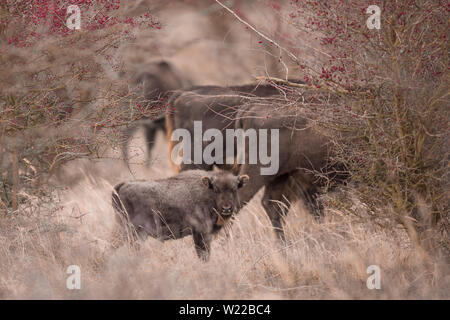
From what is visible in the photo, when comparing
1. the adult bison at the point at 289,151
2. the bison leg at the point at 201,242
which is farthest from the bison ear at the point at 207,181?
the adult bison at the point at 289,151

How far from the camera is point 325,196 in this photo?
21.5ft

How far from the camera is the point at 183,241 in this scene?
7.77m

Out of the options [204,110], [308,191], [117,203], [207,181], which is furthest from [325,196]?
[204,110]

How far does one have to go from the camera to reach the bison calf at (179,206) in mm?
7270

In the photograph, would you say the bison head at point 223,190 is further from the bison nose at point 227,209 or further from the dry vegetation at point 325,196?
the dry vegetation at point 325,196

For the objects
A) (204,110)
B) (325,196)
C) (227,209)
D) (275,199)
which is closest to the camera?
(325,196)

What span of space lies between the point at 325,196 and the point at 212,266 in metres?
1.29

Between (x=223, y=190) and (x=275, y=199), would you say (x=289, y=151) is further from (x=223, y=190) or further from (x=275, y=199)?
(x=223, y=190)

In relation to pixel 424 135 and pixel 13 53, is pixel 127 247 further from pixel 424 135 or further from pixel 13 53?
pixel 424 135

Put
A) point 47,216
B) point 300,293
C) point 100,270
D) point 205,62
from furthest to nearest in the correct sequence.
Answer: point 205,62
point 47,216
point 100,270
point 300,293

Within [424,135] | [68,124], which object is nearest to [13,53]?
[68,124]

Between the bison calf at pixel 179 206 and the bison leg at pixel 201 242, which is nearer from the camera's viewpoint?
the bison leg at pixel 201 242

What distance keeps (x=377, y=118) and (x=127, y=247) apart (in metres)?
2.78

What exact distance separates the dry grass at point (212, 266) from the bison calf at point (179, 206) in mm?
184
